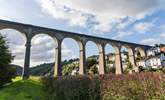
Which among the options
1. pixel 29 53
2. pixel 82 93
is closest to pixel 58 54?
pixel 29 53

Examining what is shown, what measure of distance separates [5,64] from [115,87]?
18.4m

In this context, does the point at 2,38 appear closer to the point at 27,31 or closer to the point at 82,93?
the point at 27,31

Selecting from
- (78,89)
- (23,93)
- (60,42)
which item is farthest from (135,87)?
(60,42)

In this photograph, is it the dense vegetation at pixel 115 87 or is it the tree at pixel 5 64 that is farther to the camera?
the tree at pixel 5 64

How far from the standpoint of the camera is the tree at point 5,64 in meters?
25.0

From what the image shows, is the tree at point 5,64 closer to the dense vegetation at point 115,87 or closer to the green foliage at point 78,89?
the green foliage at point 78,89

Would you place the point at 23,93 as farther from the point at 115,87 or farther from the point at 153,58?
the point at 153,58

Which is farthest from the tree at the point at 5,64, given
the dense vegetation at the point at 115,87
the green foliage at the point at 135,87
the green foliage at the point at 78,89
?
the green foliage at the point at 135,87

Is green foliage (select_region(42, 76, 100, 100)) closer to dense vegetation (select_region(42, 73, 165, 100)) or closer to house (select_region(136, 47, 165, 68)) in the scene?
dense vegetation (select_region(42, 73, 165, 100))

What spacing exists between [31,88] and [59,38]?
67.0ft

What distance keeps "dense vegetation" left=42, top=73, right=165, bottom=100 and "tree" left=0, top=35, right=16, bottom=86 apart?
11.9 metres

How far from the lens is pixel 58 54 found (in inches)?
1683

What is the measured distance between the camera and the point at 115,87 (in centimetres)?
1124

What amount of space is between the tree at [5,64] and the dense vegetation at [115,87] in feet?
39.0
